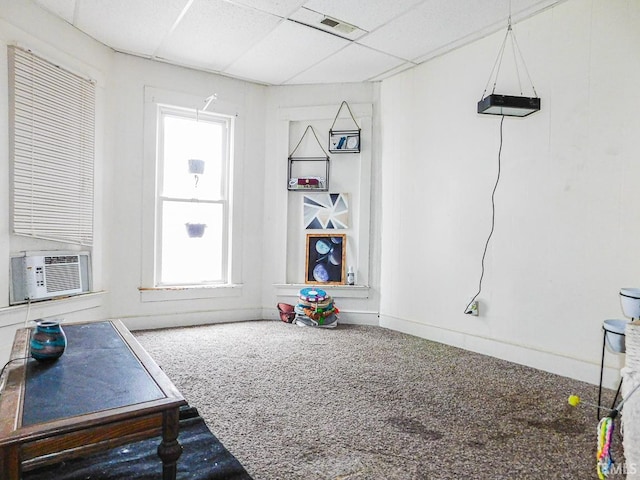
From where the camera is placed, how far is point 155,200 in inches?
176

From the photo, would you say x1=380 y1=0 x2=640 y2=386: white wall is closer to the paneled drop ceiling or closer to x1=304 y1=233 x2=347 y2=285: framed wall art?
the paneled drop ceiling

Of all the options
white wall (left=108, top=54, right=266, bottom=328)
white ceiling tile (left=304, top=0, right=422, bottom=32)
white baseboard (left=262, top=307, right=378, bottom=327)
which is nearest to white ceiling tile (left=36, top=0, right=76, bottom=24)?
white wall (left=108, top=54, right=266, bottom=328)

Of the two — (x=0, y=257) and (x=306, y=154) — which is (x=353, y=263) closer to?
(x=306, y=154)

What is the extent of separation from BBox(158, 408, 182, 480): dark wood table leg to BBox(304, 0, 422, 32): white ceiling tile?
9.89 ft

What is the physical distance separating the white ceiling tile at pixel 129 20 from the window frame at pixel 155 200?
21.4 inches

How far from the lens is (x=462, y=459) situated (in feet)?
6.28

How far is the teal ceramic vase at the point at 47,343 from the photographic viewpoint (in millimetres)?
1771

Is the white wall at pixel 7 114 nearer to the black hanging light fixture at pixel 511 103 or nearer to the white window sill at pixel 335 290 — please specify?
the white window sill at pixel 335 290

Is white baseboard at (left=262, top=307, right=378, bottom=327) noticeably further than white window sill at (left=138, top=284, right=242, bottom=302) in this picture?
Yes

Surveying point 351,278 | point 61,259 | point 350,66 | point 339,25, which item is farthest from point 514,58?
point 61,259

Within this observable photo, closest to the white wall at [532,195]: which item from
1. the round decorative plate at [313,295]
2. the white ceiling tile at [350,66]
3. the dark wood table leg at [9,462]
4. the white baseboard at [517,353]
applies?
the white baseboard at [517,353]

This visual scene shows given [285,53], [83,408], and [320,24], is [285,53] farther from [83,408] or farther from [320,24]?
[83,408]

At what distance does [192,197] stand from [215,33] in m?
1.73

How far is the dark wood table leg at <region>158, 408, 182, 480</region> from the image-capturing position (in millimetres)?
1476
